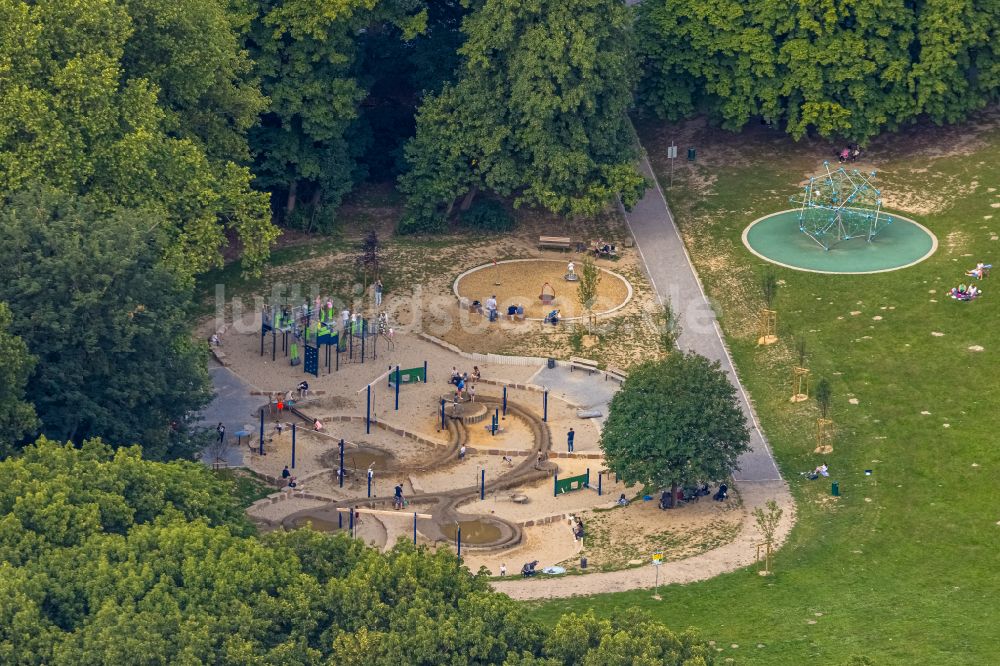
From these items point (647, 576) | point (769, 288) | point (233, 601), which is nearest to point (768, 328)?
point (769, 288)

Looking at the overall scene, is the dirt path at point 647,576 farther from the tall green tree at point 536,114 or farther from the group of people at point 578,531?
the tall green tree at point 536,114

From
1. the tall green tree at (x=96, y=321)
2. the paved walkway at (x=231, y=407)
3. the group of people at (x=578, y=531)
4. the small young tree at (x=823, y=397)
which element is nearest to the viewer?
the tall green tree at (x=96, y=321)

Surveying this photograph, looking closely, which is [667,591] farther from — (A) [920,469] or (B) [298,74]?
(B) [298,74]

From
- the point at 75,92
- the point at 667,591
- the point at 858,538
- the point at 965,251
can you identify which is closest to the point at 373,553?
the point at 667,591

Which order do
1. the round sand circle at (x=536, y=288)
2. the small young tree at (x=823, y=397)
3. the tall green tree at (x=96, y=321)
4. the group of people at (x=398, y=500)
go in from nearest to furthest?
the tall green tree at (x=96, y=321) → the group of people at (x=398, y=500) → the small young tree at (x=823, y=397) → the round sand circle at (x=536, y=288)

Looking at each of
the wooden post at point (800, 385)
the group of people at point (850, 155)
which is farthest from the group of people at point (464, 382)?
the group of people at point (850, 155)

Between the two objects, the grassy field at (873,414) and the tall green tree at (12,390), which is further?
the grassy field at (873,414)

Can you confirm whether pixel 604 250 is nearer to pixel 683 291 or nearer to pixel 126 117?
pixel 683 291
